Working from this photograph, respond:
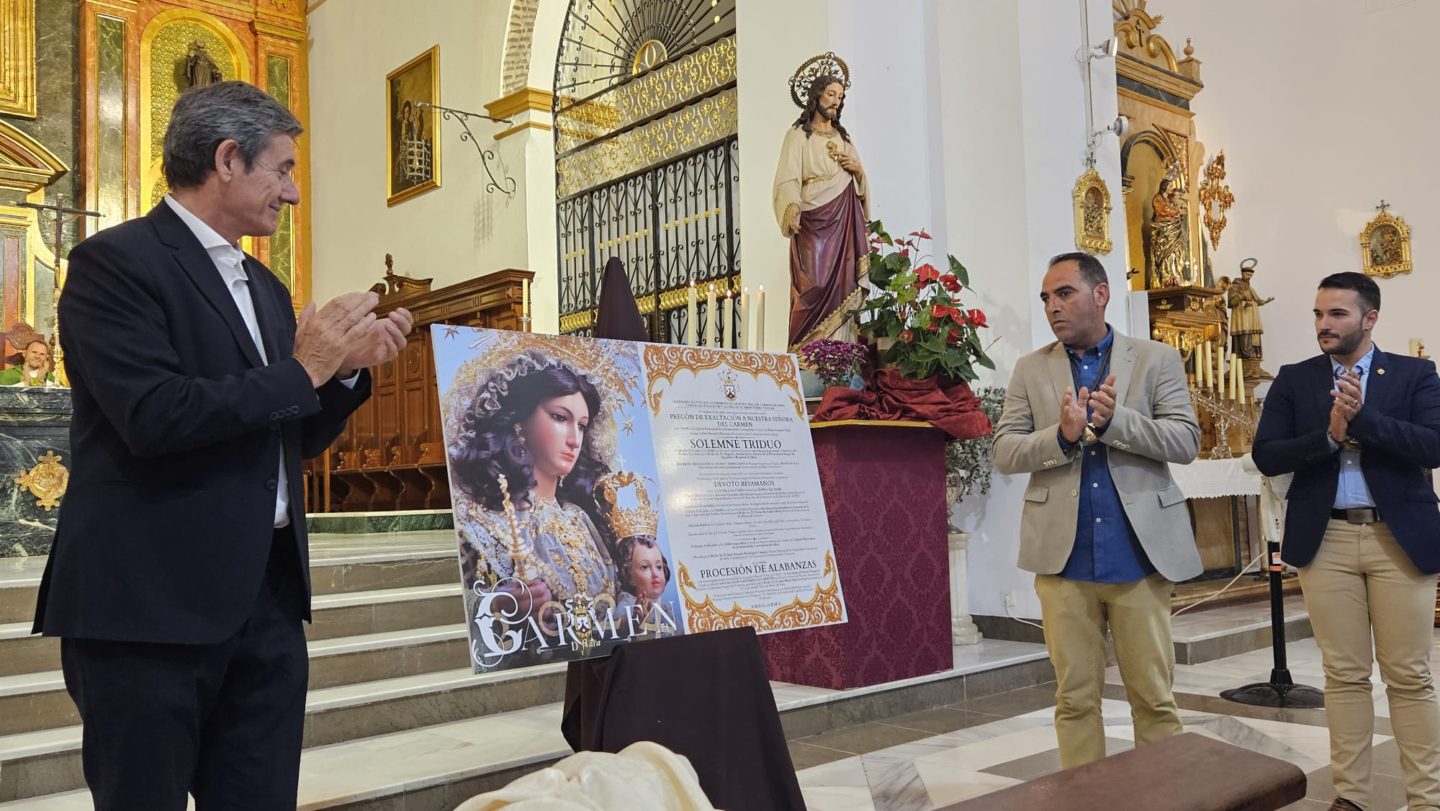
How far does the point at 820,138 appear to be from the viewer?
594 centimetres

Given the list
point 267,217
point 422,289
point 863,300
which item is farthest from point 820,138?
point 422,289

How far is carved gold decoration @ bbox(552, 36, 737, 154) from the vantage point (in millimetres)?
8586

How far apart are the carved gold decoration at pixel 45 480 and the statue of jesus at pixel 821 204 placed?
3704 mm

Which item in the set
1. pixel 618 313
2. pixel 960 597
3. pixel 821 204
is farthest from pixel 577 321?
pixel 618 313

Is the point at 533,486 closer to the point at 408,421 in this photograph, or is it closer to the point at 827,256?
the point at 827,256

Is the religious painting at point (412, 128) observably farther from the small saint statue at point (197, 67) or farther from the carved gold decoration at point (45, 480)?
the carved gold decoration at point (45, 480)

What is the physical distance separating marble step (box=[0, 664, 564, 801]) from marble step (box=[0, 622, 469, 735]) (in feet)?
0.14

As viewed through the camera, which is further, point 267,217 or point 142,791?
point 267,217

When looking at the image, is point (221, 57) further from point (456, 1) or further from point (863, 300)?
point (863, 300)

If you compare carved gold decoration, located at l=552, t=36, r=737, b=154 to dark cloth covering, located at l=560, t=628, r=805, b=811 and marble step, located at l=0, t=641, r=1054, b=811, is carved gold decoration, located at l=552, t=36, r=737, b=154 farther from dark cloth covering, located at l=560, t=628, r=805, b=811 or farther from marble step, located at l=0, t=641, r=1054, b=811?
dark cloth covering, located at l=560, t=628, r=805, b=811

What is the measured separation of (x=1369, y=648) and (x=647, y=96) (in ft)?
24.1

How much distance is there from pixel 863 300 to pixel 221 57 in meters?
9.04

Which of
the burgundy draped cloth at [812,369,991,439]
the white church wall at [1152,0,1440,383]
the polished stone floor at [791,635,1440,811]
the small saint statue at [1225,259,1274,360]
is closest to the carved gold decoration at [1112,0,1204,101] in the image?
the white church wall at [1152,0,1440,383]

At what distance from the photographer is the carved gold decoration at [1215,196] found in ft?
36.4
